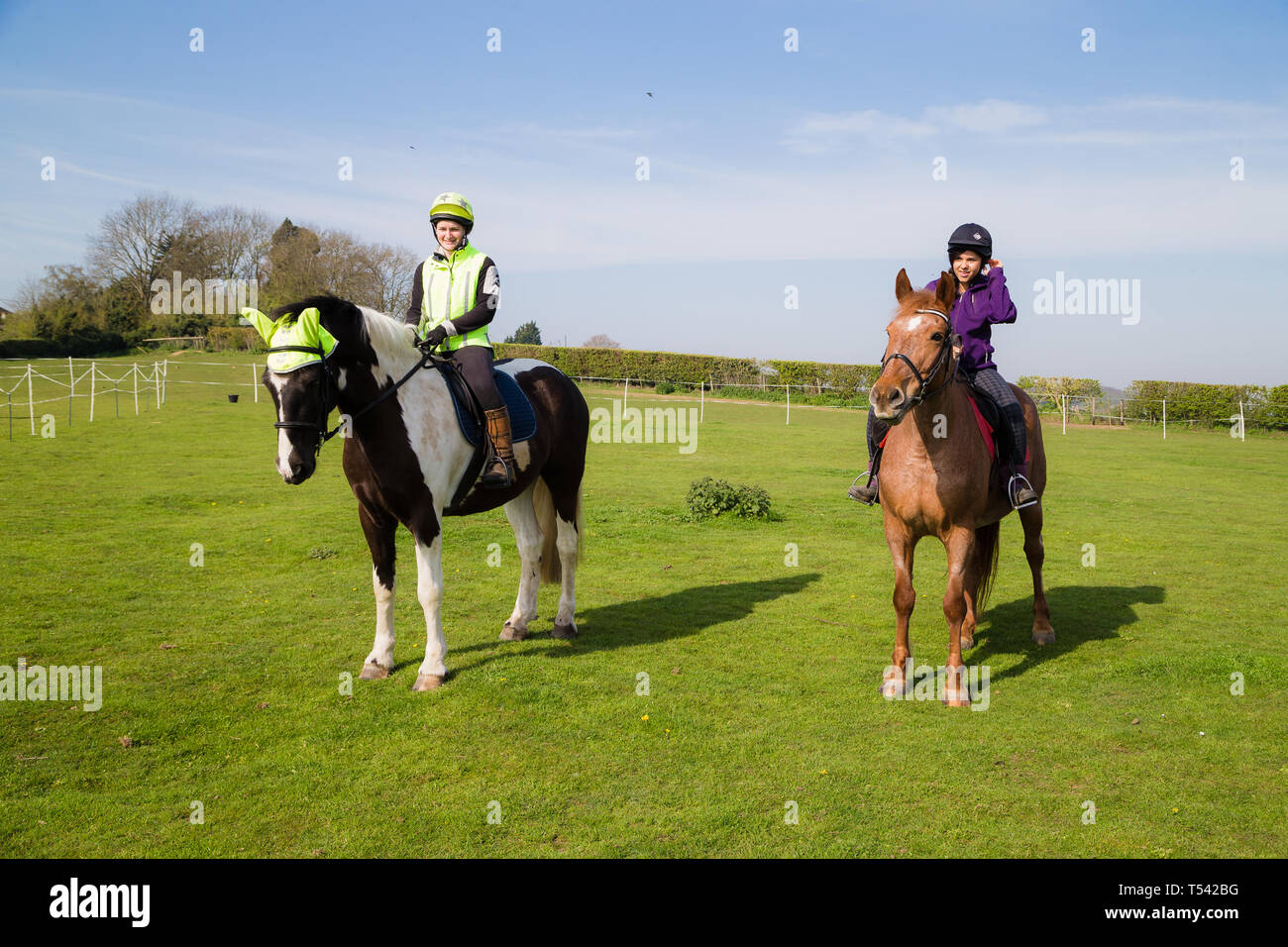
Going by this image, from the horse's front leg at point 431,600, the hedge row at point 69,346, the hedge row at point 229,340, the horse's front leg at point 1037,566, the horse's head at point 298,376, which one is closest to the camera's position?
the horse's head at point 298,376

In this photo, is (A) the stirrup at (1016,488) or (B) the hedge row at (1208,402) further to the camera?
(B) the hedge row at (1208,402)

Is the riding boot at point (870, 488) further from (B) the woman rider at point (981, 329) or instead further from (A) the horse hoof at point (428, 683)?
(A) the horse hoof at point (428, 683)

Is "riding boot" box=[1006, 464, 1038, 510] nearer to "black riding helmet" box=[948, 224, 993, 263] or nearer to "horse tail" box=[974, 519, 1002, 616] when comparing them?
"horse tail" box=[974, 519, 1002, 616]

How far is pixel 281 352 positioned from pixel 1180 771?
597 cm

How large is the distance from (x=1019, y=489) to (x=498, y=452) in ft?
13.4

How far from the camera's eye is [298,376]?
5.25 metres

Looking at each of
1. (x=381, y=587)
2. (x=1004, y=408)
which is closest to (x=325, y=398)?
(x=381, y=587)

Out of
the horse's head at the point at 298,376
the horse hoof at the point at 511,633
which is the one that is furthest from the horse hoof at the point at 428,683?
the horse's head at the point at 298,376

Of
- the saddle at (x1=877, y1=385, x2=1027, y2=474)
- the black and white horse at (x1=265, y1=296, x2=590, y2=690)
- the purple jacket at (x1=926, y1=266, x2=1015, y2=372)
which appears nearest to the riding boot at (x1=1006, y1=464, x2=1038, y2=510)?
the saddle at (x1=877, y1=385, x2=1027, y2=474)

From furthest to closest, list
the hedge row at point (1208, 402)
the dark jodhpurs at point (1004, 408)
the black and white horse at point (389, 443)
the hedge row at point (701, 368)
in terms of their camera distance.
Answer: the hedge row at point (701, 368), the hedge row at point (1208, 402), the dark jodhpurs at point (1004, 408), the black and white horse at point (389, 443)

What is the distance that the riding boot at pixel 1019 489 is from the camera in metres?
6.49

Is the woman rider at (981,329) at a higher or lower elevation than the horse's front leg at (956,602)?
higher

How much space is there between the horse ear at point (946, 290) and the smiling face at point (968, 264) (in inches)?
43.2

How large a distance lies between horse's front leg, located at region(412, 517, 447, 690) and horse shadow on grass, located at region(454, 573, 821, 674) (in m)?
0.34
